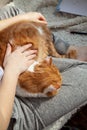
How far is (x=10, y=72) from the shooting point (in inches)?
43.2

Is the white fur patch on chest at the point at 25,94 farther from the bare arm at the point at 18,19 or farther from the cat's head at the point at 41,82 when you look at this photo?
the bare arm at the point at 18,19

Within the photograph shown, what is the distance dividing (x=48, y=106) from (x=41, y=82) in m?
0.10

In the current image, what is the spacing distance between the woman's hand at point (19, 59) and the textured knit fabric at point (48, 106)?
0.12m

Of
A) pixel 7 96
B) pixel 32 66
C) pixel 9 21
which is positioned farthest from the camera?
pixel 9 21

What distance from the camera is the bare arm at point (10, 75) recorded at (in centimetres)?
103

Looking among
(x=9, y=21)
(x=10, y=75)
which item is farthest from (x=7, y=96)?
(x=9, y=21)

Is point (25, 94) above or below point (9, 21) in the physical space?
below

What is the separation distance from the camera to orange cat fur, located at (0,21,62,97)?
1.09 meters

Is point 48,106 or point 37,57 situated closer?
point 48,106

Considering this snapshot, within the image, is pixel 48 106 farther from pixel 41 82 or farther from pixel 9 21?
pixel 9 21

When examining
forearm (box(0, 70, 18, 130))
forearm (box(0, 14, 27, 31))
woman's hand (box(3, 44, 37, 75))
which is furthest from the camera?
forearm (box(0, 14, 27, 31))

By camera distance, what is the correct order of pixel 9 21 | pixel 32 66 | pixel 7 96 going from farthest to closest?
1. pixel 9 21
2. pixel 32 66
3. pixel 7 96

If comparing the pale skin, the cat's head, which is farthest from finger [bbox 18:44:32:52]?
the cat's head

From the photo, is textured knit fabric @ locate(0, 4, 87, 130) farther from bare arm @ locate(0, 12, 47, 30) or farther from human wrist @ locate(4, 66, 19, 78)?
bare arm @ locate(0, 12, 47, 30)
